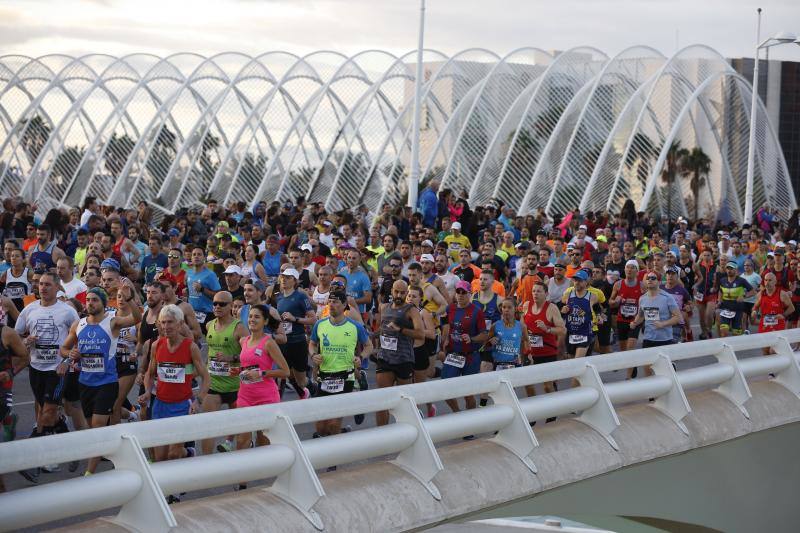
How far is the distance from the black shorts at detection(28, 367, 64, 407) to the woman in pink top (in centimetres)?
181

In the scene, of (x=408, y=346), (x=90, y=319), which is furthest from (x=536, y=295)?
(x=90, y=319)

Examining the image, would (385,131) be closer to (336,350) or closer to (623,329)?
(623,329)

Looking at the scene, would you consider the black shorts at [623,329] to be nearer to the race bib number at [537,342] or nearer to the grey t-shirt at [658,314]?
the grey t-shirt at [658,314]

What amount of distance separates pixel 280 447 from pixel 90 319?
204 inches

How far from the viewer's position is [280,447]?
5.96 meters

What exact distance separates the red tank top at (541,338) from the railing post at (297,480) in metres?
7.59

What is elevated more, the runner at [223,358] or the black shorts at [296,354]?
the runner at [223,358]

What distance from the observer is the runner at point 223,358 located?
10602mm

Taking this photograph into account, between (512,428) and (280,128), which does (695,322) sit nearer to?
(512,428)

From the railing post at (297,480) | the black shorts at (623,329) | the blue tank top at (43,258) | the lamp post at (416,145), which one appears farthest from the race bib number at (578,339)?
the lamp post at (416,145)

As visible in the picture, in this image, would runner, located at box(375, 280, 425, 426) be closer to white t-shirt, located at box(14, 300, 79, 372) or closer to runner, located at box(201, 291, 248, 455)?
Result: runner, located at box(201, 291, 248, 455)

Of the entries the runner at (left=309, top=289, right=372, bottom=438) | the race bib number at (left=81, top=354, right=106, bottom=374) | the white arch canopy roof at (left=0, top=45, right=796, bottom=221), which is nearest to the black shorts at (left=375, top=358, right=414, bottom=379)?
the runner at (left=309, top=289, right=372, bottom=438)

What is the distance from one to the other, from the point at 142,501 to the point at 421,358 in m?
7.90

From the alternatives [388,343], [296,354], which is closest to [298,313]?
[296,354]
